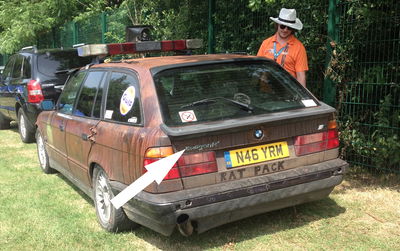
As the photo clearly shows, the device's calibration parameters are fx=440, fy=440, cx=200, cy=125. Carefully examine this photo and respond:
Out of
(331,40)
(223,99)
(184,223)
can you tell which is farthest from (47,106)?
(331,40)

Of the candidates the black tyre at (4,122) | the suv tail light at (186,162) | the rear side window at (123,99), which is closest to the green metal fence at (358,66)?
the rear side window at (123,99)

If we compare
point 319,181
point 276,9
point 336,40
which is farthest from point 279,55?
point 319,181

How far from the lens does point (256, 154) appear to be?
360 cm

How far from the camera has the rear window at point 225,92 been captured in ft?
11.7

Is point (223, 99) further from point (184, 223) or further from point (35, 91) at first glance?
point (35, 91)

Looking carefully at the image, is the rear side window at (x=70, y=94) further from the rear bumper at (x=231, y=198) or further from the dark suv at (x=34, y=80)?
the dark suv at (x=34, y=80)

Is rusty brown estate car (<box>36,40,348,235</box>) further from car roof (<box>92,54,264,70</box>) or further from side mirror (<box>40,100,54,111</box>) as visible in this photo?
side mirror (<box>40,100,54,111</box>)

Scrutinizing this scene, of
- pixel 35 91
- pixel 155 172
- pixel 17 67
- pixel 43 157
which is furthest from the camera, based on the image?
pixel 17 67

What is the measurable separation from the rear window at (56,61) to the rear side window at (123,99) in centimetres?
455

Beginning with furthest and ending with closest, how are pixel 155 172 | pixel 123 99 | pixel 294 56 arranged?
pixel 294 56 < pixel 123 99 < pixel 155 172

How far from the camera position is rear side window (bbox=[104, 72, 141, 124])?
3732 millimetres

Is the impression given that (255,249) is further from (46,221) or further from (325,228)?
(46,221)

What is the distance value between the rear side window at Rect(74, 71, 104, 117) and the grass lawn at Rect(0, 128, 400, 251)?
3.65ft

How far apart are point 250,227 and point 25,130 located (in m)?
6.15
